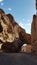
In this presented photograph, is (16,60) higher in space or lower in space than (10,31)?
lower

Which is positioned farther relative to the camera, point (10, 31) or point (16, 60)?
point (10, 31)

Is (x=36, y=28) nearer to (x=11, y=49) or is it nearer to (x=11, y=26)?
(x=11, y=49)

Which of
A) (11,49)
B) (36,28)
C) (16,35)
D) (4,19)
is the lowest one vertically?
(11,49)

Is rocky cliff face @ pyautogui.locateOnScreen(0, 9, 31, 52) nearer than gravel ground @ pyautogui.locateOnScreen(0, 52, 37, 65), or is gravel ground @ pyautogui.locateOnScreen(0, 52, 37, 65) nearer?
gravel ground @ pyautogui.locateOnScreen(0, 52, 37, 65)

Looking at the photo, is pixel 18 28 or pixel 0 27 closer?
pixel 0 27

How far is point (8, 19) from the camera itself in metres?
37.9

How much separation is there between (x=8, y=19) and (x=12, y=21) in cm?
147

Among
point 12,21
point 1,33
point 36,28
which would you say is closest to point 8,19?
point 12,21

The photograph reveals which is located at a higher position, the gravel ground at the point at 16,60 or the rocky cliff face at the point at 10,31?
the rocky cliff face at the point at 10,31

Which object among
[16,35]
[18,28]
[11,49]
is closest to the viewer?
[11,49]

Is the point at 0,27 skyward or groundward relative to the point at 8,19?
groundward

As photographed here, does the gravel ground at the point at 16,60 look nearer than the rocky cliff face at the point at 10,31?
Yes

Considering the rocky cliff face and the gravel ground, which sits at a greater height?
the rocky cliff face

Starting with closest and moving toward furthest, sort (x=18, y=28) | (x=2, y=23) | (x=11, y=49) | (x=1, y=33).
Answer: (x=11, y=49) → (x=1, y=33) → (x=2, y=23) → (x=18, y=28)
